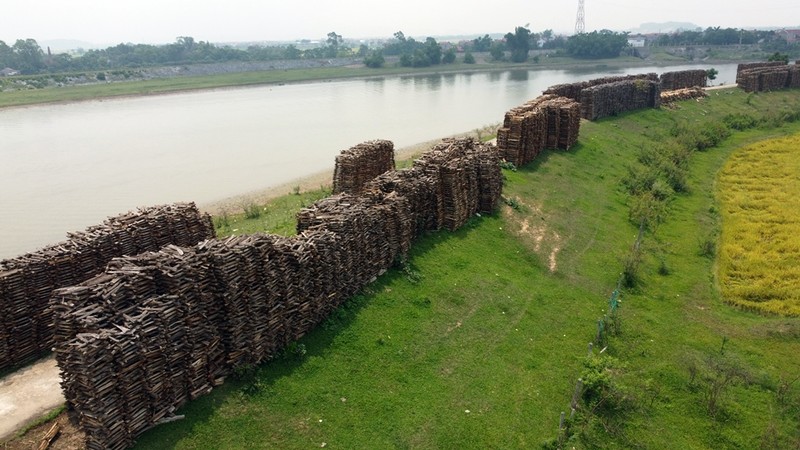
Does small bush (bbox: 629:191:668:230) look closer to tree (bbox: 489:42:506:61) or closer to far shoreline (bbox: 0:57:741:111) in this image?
far shoreline (bbox: 0:57:741:111)

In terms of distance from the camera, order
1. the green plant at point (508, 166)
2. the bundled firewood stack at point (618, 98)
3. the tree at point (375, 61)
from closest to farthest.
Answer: the green plant at point (508, 166) → the bundled firewood stack at point (618, 98) → the tree at point (375, 61)

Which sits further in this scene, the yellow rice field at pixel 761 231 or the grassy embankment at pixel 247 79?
the grassy embankment at pixel 247 79

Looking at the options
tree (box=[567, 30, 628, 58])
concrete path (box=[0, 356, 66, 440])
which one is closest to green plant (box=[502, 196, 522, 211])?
concrete path (box=[0, 356, 66, 440])

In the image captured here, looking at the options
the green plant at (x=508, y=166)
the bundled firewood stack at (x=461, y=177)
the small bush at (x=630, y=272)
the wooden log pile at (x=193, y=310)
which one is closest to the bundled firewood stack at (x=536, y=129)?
the green plant at (x=508, y=166)

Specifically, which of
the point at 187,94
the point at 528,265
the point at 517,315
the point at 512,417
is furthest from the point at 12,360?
the point at 187,94

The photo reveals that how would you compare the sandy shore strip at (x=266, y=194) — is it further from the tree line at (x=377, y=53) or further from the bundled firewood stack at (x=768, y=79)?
the tree line at (x=377, y=53)

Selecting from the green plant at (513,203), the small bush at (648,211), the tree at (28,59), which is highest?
the tree at (28,59)

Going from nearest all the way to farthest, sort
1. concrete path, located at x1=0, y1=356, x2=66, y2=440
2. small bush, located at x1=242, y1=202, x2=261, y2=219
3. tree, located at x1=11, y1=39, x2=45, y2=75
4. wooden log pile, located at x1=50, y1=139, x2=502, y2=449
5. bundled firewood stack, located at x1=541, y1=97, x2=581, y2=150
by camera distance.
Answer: wooden log pile, located at x1=50, y1=139, x2=502, y2=449
concrete path, located at x1=0, y1=356, x2=66, y2=440
small bush, located at x1=242, y1=202, x2=261, y2=219
bundled firewood stack, located at x1=541, y1=97, x2=581, y2=150
tree, located at x1=11, y1=39, x2=45, y2=75
